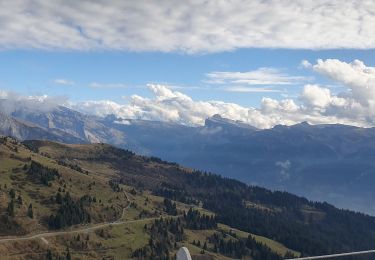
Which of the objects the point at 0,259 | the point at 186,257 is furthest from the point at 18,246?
Result: the point at 186,257

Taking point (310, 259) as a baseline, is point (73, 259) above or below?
below

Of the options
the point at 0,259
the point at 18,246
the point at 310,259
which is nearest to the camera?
the point at 310,259

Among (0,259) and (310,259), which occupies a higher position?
(310,259)

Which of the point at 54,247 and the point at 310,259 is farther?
the point at 54,247

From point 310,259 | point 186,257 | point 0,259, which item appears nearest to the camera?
point 186,257

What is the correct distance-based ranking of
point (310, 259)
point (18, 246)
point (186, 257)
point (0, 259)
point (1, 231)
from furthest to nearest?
point (1, 231) < point (18, 246) < point (0, 259) < point (310, 259) < point (186, 257)

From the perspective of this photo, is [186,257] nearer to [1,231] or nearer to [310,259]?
[310,259]

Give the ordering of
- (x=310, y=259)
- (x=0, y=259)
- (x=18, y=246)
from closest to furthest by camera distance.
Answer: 1. (x=310, y=259)
2. (x=0, y=259)
3. (x=18, y=246)

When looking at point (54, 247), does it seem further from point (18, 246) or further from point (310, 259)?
point (310, 259)

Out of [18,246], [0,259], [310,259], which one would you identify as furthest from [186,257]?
[18,246]
